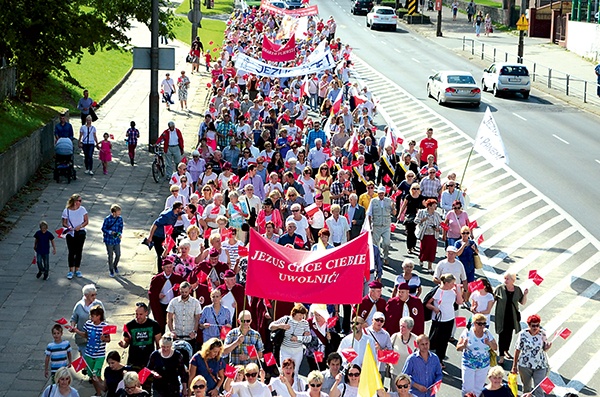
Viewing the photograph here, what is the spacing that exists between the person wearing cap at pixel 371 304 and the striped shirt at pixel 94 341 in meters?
3.42

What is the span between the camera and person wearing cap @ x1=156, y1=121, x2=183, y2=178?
2778 centimetres

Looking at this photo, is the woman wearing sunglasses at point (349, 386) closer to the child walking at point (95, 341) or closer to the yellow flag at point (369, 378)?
the yellow flag at point (369, 378)

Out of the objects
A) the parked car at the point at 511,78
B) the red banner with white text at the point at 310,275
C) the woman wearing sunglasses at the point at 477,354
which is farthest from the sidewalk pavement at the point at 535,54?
the red banner with white text at the point at 310,275

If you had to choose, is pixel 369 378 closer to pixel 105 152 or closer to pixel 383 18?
pixel 105 152

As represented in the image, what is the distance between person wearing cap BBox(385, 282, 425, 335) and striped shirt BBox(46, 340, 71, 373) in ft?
14.0

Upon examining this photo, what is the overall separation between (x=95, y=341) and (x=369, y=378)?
165 inches

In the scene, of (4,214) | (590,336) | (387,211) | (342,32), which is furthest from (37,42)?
(342,32)

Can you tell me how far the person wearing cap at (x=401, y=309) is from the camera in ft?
51.3

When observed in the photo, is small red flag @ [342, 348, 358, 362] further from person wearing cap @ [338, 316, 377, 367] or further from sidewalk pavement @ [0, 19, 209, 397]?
sidewalk pavement @ [0, 19, 209, 397]

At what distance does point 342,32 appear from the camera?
73.4m

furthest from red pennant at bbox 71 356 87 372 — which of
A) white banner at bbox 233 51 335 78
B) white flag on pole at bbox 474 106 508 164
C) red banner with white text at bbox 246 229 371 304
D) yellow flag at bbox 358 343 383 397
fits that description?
white banner at bbox 233 51 335 78

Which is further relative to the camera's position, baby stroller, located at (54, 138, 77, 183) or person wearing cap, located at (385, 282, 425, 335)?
baby stroller, located at (54, 138, 77, 183)

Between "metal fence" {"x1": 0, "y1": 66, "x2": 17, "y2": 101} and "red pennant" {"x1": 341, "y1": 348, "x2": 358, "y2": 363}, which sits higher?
"metal fence" {"x1": 0, "y1": 66, "x2": 17, "y2": 101}

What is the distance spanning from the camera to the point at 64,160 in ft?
92.5
